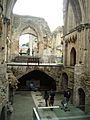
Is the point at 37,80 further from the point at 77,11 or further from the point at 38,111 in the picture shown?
the point at 38,111

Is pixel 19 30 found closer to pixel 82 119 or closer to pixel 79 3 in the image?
pixel 79 3

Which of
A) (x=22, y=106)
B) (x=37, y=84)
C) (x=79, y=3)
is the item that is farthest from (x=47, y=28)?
(x=22, y=106)

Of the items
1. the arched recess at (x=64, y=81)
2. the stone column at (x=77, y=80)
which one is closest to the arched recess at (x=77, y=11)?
the stone column at (x=77, y=80)

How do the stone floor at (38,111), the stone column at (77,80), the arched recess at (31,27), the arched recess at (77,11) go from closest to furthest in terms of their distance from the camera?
the stone floor at (38,111)
the stone column at (77,80)
the arched recess at (77,11)
the arched recess at (31,27)

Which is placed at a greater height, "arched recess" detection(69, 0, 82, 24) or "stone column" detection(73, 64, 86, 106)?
"arched recess" detection(69, 0, 82, 24)

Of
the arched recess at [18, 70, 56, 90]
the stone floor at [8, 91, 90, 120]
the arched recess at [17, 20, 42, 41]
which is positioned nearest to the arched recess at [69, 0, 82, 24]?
the stone floor at [8, 91, 90, 120]

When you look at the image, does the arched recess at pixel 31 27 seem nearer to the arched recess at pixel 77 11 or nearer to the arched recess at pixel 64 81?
the arched recess at pixel 64 81

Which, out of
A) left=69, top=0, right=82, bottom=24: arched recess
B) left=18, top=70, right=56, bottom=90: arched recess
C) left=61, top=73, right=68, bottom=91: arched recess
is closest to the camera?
left=69, top=0, right=82, bottom=24: arched recess

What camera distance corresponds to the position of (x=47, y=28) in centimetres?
3653

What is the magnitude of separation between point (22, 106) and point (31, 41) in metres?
25.3

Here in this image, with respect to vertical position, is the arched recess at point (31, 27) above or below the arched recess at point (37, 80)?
above

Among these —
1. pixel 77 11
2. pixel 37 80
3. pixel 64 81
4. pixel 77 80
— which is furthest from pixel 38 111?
pixel 37 80

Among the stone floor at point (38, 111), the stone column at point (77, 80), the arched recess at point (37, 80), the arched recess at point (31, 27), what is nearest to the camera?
the stone floor at point (38, 111)

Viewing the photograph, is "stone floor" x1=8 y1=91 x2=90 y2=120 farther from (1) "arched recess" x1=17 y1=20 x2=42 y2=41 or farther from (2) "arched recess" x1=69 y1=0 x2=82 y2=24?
(1) "arched recess" x1=17 y1=20 x2=42 y2=41
